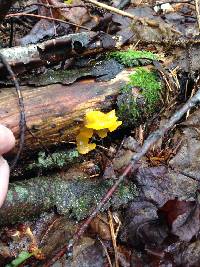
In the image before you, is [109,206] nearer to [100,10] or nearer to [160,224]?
[160,224]

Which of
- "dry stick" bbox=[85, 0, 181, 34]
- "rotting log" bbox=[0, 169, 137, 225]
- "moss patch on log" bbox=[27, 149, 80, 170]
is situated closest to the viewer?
"rotting log" bbox=[0, 169, 137, 225]

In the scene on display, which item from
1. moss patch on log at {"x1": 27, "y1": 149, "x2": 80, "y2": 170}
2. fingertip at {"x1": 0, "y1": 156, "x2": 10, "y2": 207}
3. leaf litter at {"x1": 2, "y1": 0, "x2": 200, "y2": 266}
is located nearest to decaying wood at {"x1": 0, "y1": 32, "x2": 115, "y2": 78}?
leaf litter at {"x1": 2, "y1": 0, "x2": 200, "y2": 266}

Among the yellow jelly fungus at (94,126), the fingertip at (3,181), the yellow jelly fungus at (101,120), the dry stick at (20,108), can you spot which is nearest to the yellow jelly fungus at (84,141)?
the yellow jelly fungus at (94,126)

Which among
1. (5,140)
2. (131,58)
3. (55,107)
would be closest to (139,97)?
(131,58)

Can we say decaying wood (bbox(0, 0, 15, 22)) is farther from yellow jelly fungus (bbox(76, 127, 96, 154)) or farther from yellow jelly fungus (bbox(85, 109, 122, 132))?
yellow jelly fungus (bbox(76, 127, 96, 154))

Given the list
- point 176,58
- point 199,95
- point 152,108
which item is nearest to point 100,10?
point 176,58

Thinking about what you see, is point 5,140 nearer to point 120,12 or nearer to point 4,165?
point 4,165

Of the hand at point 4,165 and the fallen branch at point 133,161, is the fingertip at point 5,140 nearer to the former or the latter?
the hand at point 4,165
